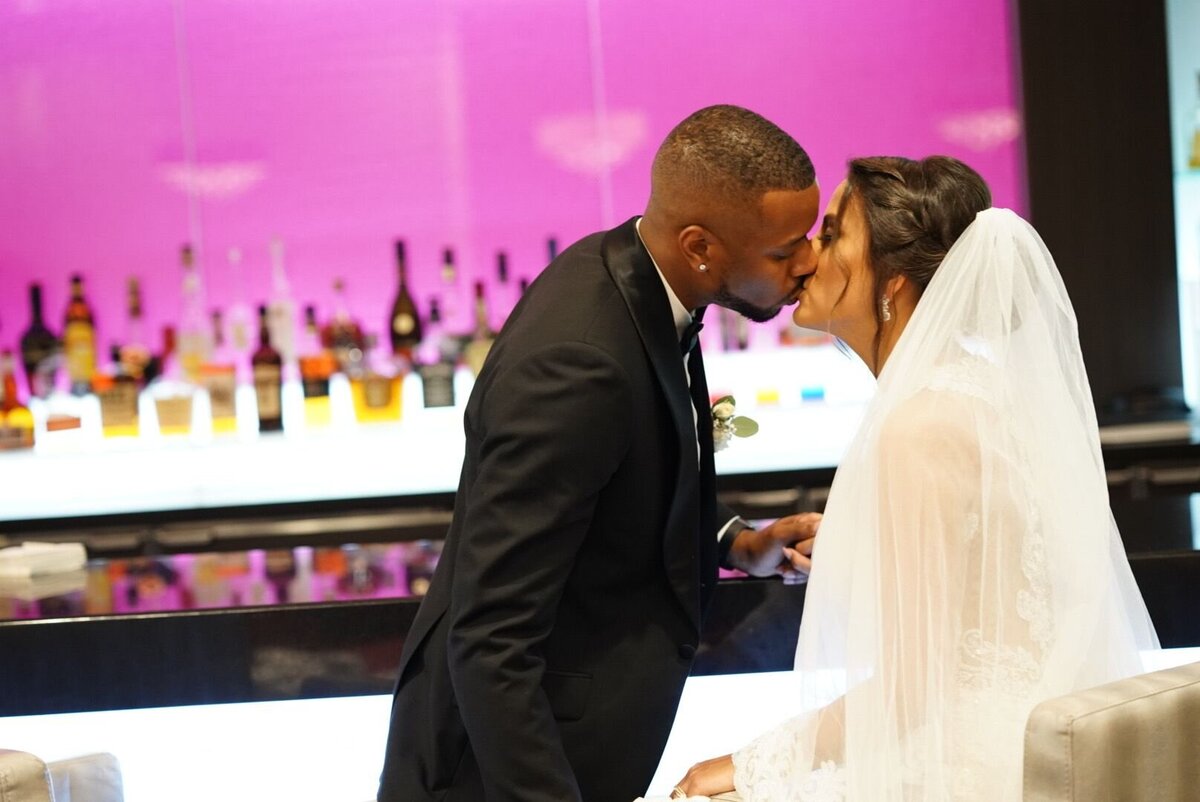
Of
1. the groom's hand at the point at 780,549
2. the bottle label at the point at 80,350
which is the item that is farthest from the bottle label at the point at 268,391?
the groom's hand at the point at 780,549

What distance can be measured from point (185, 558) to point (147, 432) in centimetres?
145

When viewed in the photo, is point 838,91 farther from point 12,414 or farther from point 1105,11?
point 12,414

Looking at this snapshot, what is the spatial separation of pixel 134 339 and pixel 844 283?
9.00 ft

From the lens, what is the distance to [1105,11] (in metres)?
3.63

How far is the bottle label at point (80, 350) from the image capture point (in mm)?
3715

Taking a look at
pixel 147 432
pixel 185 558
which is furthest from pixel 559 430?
pixel 147 432

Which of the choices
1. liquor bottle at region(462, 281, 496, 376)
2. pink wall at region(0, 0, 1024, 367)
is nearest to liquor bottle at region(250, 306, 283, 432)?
pink wall at region(0, 0, 1024, 367)

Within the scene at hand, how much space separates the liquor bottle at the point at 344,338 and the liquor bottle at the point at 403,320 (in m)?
0.10

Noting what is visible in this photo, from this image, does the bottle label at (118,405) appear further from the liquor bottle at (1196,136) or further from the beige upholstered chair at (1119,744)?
the liquor bottle at (1196,136)

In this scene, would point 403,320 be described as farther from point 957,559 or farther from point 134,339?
point 957,559

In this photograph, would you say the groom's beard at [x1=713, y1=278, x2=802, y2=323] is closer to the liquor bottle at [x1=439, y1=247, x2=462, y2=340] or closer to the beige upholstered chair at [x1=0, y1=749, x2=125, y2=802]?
the beige upholstered chair at [x1=0, y1=749, x2=125, y2=802]

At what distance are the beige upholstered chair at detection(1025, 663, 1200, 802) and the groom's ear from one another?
58 centimetres

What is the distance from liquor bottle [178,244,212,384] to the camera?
3.74m

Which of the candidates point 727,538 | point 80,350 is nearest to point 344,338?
point 80,350
